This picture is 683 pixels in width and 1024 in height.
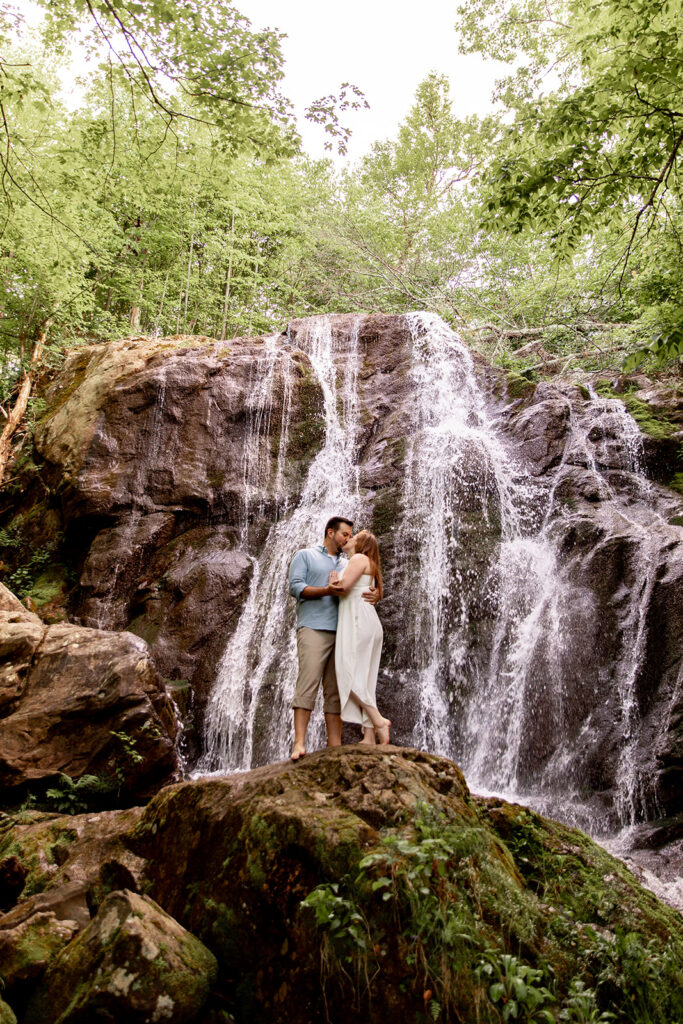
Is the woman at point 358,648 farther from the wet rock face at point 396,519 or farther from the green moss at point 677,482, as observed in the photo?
the green moss at point 677,482

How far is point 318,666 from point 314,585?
1.81 feet

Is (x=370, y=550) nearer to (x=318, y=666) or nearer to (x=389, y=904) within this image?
(x=318, y=666)

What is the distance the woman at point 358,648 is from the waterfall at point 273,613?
13.4ft

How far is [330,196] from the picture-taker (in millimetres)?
23203

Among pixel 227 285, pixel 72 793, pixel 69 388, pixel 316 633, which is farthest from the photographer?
pixel 227 285

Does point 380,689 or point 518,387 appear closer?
point 380,689

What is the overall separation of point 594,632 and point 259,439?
6.69 meters

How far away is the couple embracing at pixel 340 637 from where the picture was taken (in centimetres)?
406

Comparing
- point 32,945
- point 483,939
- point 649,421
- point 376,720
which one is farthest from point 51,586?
point 649,421

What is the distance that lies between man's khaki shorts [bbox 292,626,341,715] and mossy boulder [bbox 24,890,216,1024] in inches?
65.8

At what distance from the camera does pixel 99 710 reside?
6203mm

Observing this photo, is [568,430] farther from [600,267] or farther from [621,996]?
[621,996]

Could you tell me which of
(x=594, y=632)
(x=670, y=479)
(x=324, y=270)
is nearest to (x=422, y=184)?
(x=324, y=270)

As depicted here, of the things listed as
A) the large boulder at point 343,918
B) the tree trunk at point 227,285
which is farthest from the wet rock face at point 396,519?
the tree trunk at point 227,285
